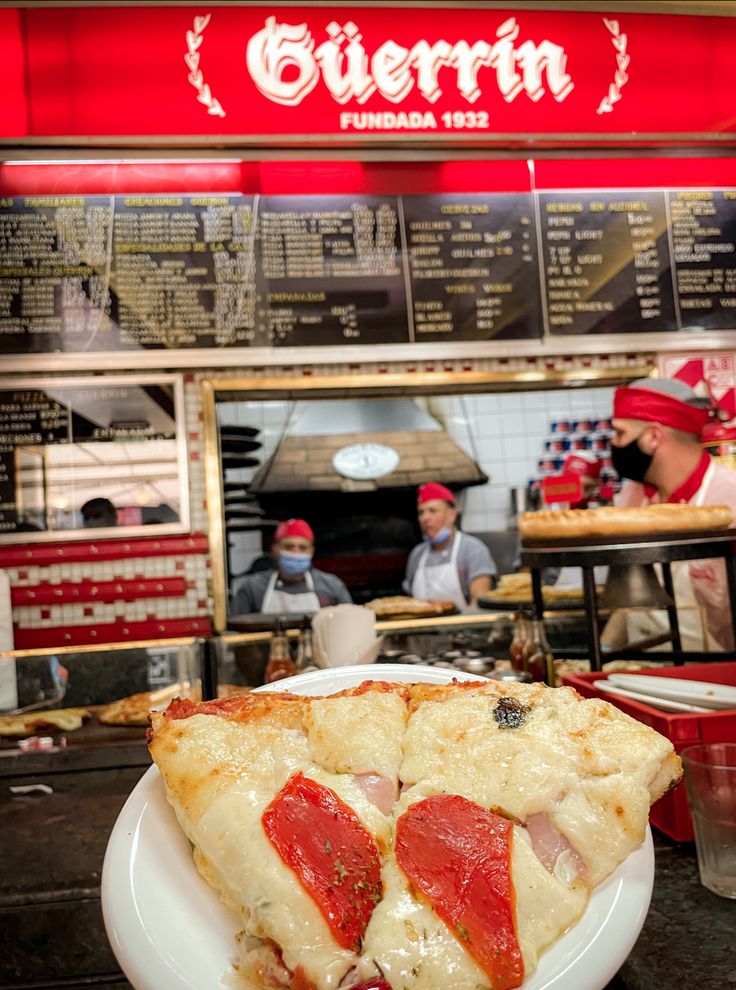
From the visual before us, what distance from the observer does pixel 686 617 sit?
3.37 meters

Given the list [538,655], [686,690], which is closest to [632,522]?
[538,655]

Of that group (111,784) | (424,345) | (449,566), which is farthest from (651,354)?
(111,784)

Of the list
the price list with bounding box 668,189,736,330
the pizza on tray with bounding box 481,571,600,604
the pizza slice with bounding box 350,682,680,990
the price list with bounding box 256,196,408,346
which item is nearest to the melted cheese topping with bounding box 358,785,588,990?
the pizza slice with bounding box 350,682,680,990

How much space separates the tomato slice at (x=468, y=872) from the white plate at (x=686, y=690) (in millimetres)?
783

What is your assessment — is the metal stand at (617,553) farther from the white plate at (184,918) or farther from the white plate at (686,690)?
the white plate at (184,918)

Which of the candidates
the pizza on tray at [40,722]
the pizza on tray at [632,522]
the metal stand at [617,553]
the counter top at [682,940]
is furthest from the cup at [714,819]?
the pizza on tray at [40,722]

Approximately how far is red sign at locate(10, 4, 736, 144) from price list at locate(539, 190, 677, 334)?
1.09 feet

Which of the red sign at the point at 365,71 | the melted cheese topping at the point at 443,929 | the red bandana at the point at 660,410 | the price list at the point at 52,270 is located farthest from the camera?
the price list at the point at 52,270

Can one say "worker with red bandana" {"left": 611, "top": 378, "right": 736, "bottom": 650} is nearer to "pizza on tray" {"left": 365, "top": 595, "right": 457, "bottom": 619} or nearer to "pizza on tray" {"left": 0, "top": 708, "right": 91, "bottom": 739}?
"pizza on tray" {"left": 365, "top": 595, "right": 457, "bottom": 619}

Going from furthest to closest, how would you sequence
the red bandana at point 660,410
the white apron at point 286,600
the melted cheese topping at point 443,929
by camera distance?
the white apron at point 286,600 → the red bandana at point 660,410 → the melted cheese topping at point 443,929

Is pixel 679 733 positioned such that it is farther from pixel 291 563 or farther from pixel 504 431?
pixel 504 431

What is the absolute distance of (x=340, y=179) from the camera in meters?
3.81

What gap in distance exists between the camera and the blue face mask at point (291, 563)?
165 inches

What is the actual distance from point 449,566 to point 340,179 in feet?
7.08
